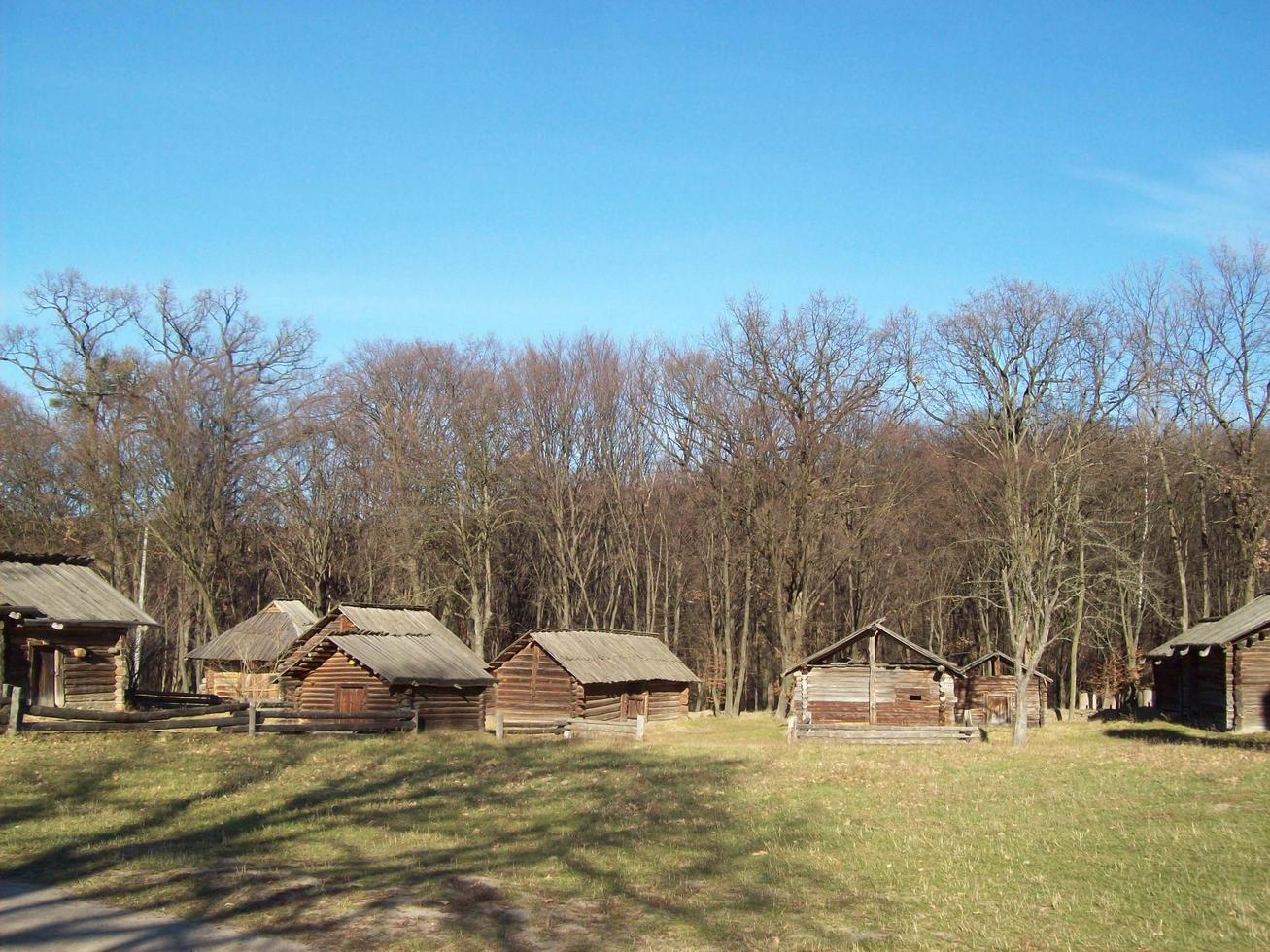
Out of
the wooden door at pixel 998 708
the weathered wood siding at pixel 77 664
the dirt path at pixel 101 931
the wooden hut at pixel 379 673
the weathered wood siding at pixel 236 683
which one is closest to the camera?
the dirt path at pixel 101 931

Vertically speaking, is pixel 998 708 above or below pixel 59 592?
below

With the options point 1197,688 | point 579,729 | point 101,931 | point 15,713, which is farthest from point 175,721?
point 1197,688

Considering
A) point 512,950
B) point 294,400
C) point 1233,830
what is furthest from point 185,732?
point 294,400

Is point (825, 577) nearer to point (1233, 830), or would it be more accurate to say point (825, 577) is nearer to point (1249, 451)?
point (1249, 451)

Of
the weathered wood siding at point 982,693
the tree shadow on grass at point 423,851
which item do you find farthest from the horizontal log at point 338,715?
the weathered wood siding at point 982,693

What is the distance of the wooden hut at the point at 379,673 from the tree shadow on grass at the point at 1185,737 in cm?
2308

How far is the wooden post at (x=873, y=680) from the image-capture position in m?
43.2

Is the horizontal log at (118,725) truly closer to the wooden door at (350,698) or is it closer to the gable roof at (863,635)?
the wooden door at (350,698)

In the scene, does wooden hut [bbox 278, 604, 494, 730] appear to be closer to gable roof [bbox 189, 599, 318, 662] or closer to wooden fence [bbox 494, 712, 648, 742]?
wooden fence [bbox 494, 712, 648, 742]

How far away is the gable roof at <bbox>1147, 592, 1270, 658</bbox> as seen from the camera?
1500 inches

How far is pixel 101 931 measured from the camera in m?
10.9

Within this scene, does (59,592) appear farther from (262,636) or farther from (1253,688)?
(1253,688)

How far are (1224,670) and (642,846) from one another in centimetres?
3125

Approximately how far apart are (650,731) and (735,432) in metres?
15.7
